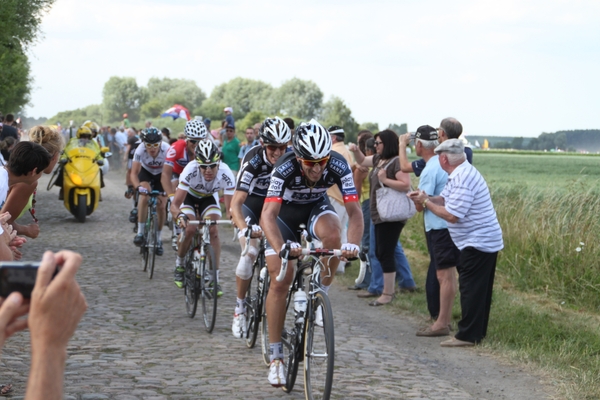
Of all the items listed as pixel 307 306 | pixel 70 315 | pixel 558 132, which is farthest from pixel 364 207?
pixel 558 132

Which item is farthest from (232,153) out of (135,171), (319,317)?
(319,317)

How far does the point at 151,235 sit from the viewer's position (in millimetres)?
13172

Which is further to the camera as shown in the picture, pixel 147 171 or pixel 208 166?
pixel 147 171

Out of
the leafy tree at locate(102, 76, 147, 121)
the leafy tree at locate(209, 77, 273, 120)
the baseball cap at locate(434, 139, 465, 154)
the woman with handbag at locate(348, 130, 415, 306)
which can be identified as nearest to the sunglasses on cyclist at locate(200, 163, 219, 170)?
the woman with handbag at locate(348, 130, 415, 306)

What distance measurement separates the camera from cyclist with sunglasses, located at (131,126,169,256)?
13.5 metres

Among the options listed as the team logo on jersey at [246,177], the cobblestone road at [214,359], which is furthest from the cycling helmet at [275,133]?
the cobblestone road at [214,359]

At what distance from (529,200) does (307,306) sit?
9623mm

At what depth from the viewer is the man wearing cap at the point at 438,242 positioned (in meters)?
9.51

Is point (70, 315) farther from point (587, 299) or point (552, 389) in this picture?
point (587, 299)

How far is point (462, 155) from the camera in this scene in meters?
8.87

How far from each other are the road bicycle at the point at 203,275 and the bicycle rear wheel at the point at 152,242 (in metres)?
2.35

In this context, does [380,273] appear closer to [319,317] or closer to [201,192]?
[201,192]

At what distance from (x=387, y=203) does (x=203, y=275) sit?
2700 mm

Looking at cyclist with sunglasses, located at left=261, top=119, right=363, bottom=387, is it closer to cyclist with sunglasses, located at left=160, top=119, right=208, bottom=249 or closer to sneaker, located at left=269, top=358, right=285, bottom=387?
sneaker, located at left=269, top=358, right=285, bottom=387
